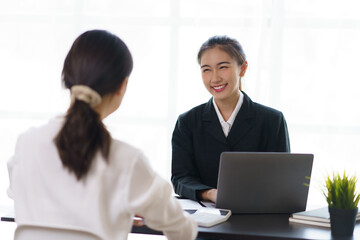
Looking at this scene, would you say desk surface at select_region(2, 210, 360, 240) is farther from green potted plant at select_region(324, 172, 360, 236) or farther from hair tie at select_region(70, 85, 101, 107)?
hair tie at select_region(70, 85, 101, 107)

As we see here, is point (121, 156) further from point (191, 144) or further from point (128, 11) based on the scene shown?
point (128, 11)

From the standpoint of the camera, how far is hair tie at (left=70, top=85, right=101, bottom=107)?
55.1 inches

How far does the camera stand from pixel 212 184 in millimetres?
2533

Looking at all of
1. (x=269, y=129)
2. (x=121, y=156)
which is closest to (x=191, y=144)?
(x=269, y=129)

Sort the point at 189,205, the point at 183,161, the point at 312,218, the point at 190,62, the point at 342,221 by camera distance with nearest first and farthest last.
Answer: the point at 342,221 < the point at 312,218 < the point at 189,205 < the point at 183,161 < the point at 190,62

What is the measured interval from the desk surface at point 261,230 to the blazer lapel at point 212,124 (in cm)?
55

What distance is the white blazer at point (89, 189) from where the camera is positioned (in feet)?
4.51

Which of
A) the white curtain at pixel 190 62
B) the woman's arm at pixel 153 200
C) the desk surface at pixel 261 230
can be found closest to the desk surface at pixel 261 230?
the desk surface at pixel 261 230

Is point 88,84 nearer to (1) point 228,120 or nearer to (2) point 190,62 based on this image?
(1) point 228,120

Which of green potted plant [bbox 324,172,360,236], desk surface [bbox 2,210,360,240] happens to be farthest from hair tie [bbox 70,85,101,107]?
Answer: green potted plant [bbox 324,172,360,236]

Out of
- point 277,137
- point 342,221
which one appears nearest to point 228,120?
point 277,137

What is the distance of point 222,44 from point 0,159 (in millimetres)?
2612

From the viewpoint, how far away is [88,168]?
4.54 ft

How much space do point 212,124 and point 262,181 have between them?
0.58m
